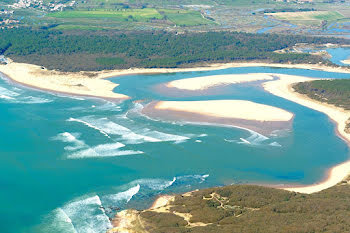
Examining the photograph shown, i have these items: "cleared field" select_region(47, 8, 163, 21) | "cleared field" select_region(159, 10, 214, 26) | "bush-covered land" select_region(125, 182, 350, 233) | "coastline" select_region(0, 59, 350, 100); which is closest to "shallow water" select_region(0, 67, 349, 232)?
"bush-covered land" select_region(125, 182, 350, 233)

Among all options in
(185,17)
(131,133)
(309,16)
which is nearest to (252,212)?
(131,133)

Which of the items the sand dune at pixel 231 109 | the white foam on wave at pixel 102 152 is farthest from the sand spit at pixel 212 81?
the white foam on wave at pixel 102 152

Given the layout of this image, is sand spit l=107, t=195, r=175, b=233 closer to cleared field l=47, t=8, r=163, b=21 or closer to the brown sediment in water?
the brown sediment in water

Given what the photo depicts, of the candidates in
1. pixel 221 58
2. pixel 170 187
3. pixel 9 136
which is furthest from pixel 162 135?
pixel 221 58

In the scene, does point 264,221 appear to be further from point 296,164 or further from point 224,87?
point 224,87

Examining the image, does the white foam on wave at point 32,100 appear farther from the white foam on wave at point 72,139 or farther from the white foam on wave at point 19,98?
the white foam on wave at point 72,139
